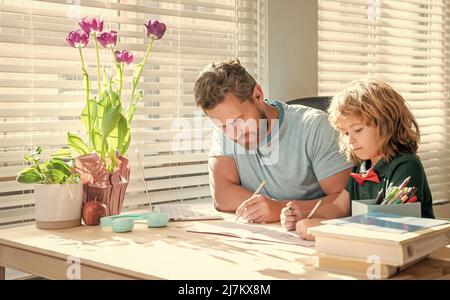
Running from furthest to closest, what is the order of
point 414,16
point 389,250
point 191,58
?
point 414,16 < point 191,58 < point 389,250

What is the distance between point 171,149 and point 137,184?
21cm

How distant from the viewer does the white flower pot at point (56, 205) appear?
175 centimetres

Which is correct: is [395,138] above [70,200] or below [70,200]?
above

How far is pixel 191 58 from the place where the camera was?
2.66 metres

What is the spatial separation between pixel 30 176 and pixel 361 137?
898mm

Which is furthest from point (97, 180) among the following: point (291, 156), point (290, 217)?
point (291, 156)

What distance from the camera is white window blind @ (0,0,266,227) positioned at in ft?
7.00

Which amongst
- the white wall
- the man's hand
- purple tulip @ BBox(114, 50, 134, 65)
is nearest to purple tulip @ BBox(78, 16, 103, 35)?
purple tulip @ BBox(114, 50, 134, 65)

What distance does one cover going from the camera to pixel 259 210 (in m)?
1.85

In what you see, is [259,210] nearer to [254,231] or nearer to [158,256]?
[254,231]

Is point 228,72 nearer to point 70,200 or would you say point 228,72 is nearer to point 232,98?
point 232,98

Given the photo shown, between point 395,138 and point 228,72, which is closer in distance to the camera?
point 395,138

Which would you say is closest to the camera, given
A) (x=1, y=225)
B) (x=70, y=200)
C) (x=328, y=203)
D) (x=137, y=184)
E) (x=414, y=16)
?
(x=70, y=200)
